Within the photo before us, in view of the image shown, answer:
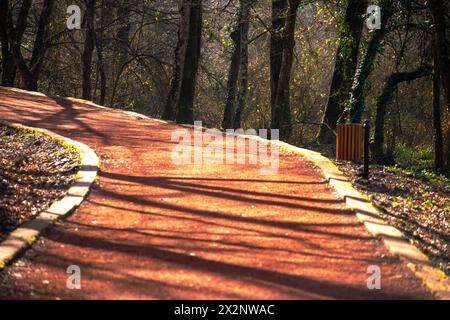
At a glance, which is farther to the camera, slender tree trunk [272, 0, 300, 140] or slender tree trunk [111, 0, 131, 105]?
slender tree trunk [111, 0, 131, 105]

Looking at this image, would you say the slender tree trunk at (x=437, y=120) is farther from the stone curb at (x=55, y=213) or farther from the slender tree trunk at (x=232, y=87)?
the slender tree trunk at (x=232, y=87)

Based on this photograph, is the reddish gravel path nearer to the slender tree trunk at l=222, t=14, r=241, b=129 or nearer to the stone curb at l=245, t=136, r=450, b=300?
the stone curb at l=245, t=136, r=450, b=300

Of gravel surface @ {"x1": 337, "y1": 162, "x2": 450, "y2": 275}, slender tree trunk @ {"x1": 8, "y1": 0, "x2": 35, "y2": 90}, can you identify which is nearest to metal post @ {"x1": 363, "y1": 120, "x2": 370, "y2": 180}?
gravel surface @ {"x1": 337, "y1": 162, "x2": 450, "y2": 275}

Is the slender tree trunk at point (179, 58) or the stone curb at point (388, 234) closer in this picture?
the stone curb at point (388, 234)

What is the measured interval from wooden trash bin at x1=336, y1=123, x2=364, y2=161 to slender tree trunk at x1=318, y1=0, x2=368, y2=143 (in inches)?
156

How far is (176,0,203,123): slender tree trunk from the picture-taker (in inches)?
838

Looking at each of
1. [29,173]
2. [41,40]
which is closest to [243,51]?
[41,40]

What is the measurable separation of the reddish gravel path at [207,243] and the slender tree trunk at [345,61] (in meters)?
6.96

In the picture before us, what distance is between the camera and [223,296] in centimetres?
555

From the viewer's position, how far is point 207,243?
6.97m

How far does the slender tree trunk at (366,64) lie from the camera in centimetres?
Result: 1491

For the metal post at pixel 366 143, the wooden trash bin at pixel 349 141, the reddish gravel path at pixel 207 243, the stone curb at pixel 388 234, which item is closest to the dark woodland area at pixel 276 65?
the wooden trash bin at pixel 349 141
